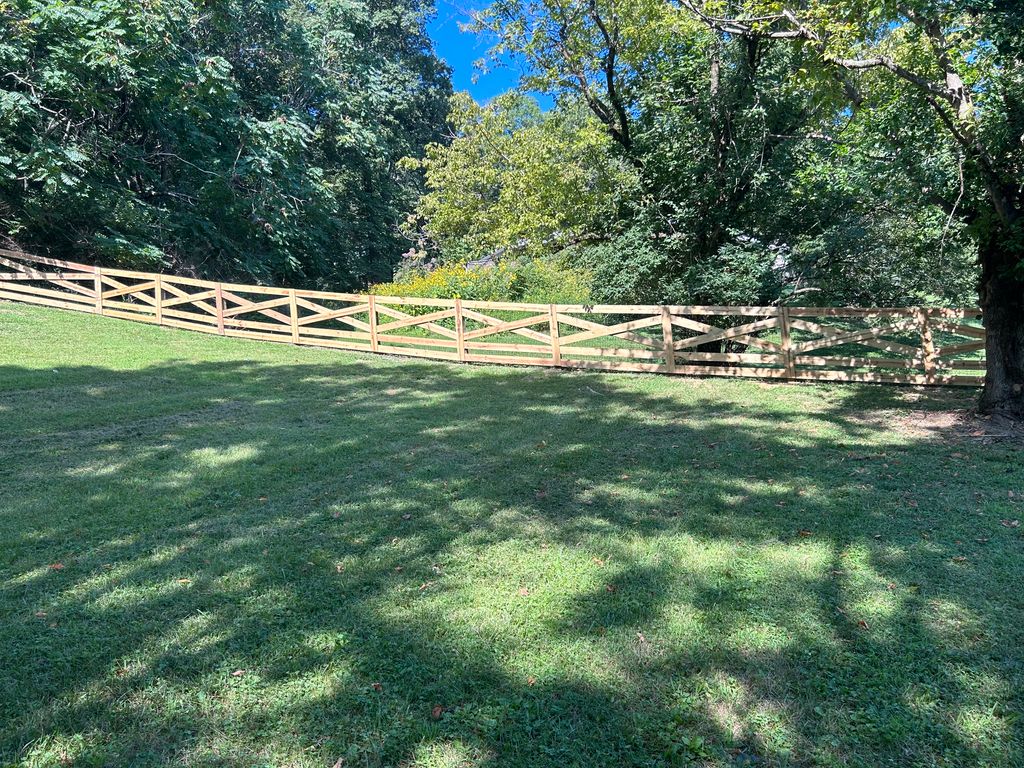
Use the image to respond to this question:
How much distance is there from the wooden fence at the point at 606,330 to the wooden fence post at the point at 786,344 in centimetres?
2

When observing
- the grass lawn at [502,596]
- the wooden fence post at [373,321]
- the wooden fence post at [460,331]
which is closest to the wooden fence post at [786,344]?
the grass lawn at [502,596]

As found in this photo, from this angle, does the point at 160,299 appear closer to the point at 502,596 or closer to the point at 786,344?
the point at 786,344

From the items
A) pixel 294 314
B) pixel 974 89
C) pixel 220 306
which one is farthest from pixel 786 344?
pixel 220 306

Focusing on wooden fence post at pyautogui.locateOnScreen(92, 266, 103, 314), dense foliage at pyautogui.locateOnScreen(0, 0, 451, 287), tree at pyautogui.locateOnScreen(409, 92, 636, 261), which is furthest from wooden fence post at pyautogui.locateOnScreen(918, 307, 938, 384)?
dense foliage at pyautogui.locateOnScreen(0, 0, 451, 287)

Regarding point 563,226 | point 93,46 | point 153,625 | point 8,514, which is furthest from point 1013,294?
point 93,46

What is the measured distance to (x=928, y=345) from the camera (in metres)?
10.1

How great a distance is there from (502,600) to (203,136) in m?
20.8

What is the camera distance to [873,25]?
8031mm

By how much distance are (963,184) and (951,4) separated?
5.89 feet

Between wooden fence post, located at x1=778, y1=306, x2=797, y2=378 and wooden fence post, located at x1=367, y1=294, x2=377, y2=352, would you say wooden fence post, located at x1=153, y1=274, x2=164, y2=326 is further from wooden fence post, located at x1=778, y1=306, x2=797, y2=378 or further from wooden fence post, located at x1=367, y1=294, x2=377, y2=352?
wooden fence post, located at x1=778, y1=306, x2=797, y2=378

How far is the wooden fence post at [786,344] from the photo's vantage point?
35.7 feet

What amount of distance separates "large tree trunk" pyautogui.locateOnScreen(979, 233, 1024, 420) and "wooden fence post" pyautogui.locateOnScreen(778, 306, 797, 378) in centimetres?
316

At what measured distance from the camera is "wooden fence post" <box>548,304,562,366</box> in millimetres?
12227

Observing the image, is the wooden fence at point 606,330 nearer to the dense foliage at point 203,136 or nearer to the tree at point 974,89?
the dense foliage at point 203,136
